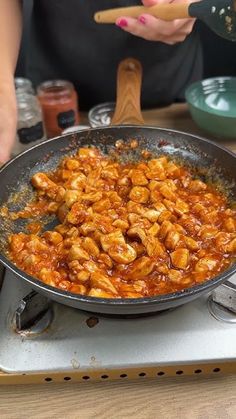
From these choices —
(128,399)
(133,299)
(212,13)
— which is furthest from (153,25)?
(128,399)

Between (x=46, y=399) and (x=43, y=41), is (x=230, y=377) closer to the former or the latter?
(x=46, y=399)

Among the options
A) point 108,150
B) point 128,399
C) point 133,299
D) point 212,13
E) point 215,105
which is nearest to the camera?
point 133,299

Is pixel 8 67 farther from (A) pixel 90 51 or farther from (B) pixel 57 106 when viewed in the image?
(A) pixel 90 51

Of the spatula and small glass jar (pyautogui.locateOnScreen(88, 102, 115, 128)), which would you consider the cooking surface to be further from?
small glass jar (pyautogui.locateOnScreen(88, 102, 115, 128))

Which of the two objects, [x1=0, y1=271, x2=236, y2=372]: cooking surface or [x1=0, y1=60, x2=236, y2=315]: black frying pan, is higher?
[x1=0, y1=60, x2=236, y2=315]: black frying pan

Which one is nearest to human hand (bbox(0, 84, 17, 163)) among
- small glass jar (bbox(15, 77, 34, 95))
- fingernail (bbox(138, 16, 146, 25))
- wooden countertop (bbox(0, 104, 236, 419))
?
small glass jar (bbox(15, 77, 34, 95))

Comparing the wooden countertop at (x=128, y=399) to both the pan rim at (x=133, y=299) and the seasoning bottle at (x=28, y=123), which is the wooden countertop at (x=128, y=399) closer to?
the pan rim at (x=133, y=299)

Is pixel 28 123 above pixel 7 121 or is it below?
below

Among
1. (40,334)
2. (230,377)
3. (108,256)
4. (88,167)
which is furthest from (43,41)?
(230,377)
